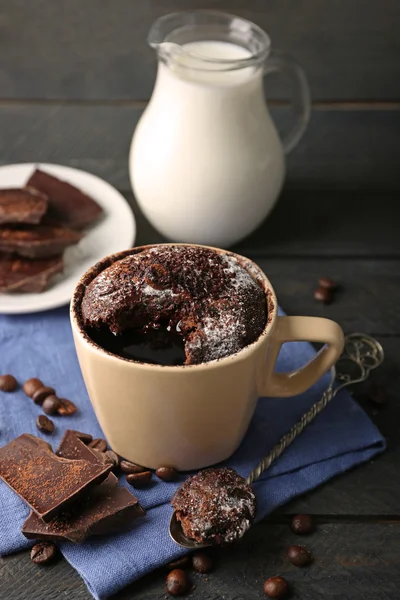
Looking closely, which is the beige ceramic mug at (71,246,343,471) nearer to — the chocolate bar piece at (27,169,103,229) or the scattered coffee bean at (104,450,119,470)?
the scattered coffee bean at (104,450,119,470)

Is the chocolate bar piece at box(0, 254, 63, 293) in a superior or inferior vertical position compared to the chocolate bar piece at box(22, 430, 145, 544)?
inferior

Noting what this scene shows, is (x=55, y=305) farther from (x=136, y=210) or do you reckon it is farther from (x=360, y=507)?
(x=360, y=507)

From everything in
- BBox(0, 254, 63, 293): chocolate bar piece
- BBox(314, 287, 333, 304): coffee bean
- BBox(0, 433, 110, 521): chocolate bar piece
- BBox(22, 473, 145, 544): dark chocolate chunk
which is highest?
BBox(0, 433, 110, 521): chocolate bar piece

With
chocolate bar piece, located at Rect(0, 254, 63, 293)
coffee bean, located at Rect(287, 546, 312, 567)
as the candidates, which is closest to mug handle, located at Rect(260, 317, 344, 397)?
coffee bean, located at Rect(287, 546, 312, 567)

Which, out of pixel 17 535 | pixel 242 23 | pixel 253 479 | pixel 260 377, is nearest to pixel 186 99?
pixel 242 23

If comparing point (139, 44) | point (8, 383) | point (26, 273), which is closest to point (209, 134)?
point (26, 273)

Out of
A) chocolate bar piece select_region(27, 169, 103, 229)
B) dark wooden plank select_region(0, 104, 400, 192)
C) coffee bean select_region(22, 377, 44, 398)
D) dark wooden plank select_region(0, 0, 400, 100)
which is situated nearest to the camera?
coffee bean select_region(22, 377, 44, 398)
